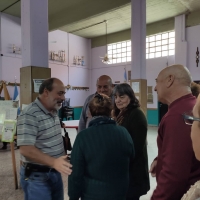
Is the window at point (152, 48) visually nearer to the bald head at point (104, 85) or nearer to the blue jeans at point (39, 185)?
the bald head at point (104, 85)

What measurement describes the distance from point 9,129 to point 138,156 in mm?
1888

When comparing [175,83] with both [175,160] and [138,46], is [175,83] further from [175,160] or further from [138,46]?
[138,46]

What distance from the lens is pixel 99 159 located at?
4.37ft

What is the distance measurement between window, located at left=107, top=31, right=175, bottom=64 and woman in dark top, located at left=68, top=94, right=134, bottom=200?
27.7 feet

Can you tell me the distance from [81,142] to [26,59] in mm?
1644

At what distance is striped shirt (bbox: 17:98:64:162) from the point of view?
4.57 feet

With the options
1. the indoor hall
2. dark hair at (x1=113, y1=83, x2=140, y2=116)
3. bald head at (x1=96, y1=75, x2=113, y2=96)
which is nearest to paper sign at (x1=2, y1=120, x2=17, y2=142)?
bald head at (x1=96, y1=75, x2=113, y2=96)

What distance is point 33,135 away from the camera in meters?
1.40

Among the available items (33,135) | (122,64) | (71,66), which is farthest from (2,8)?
(33,135)

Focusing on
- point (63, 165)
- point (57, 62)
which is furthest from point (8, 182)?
point (57, 62)

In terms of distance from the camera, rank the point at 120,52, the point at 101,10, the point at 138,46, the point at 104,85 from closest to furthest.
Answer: the point at 104,85 < the point at 138,46 < the point at 101,10 < the point at 120,52

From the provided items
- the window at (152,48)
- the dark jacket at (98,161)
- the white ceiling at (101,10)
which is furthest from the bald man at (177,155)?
the window at (152,48)

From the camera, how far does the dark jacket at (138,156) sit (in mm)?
1726

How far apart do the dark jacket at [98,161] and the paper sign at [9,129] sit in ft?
5.63
